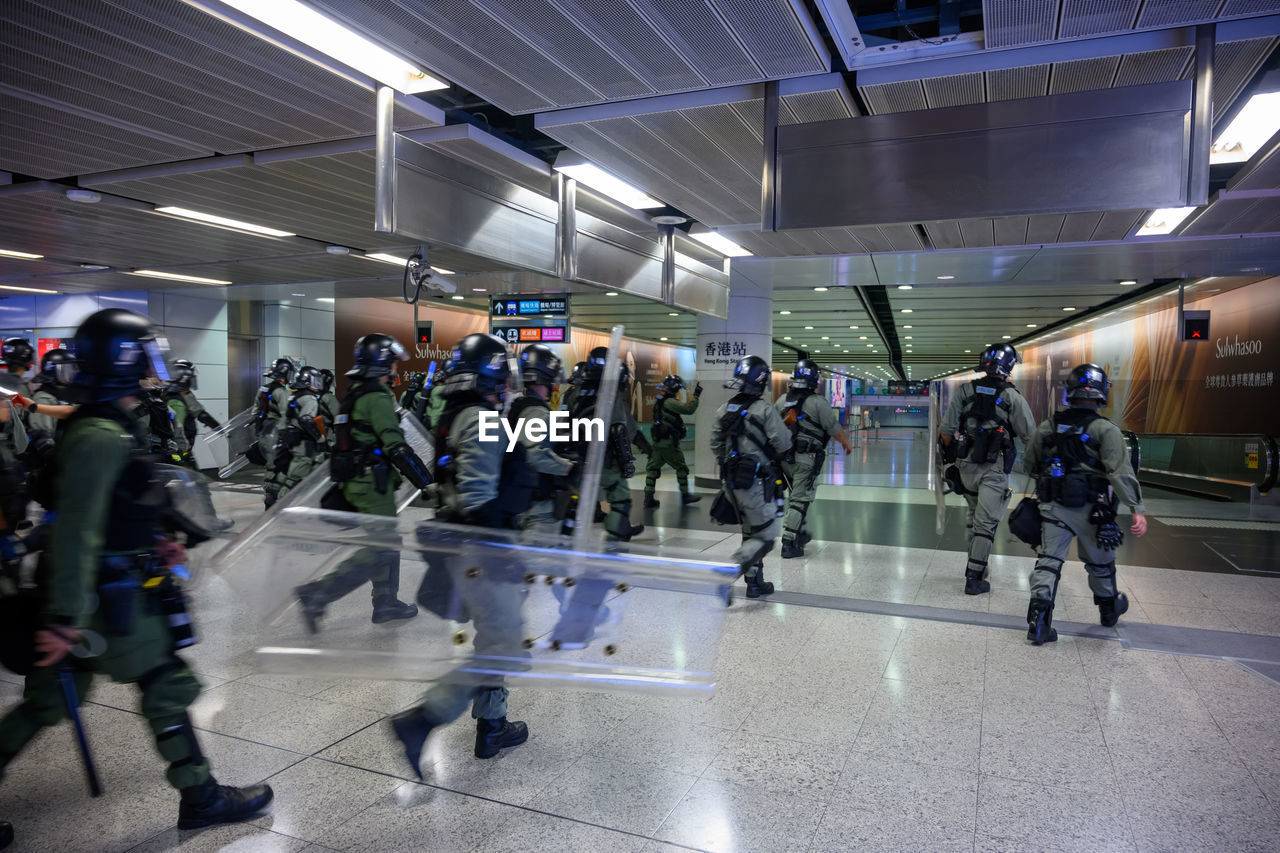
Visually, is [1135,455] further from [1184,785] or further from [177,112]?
[177,112]

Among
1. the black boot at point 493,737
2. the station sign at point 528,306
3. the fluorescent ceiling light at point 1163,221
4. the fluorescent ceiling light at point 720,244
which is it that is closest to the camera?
the black boot at point 493,737

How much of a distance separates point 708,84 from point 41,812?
14.0 ft

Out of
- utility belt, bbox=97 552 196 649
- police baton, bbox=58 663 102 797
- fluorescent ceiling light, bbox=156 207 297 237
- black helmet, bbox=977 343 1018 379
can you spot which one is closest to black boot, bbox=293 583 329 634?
utility belt, bbox=97 552 196 649

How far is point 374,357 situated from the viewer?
488 cm

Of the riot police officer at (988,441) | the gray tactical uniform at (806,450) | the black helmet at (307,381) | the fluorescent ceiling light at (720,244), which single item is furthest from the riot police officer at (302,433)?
the riot police officer at (988,441)

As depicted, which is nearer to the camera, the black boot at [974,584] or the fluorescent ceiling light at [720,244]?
the black boot at [974,584]

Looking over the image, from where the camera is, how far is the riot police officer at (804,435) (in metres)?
7.39

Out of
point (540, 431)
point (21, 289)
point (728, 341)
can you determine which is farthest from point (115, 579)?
point (21, 289)

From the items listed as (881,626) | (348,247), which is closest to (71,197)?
(348,247)

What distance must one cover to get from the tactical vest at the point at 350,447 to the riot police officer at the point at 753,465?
8.09 ft

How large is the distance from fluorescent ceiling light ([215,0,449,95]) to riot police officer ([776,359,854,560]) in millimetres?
4418

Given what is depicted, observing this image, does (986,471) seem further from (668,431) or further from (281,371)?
(281,371)

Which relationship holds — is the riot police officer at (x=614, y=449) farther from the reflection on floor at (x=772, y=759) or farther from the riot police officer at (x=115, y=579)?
the riot police officer at (x=115, y=579)

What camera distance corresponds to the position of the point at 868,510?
409 inches
